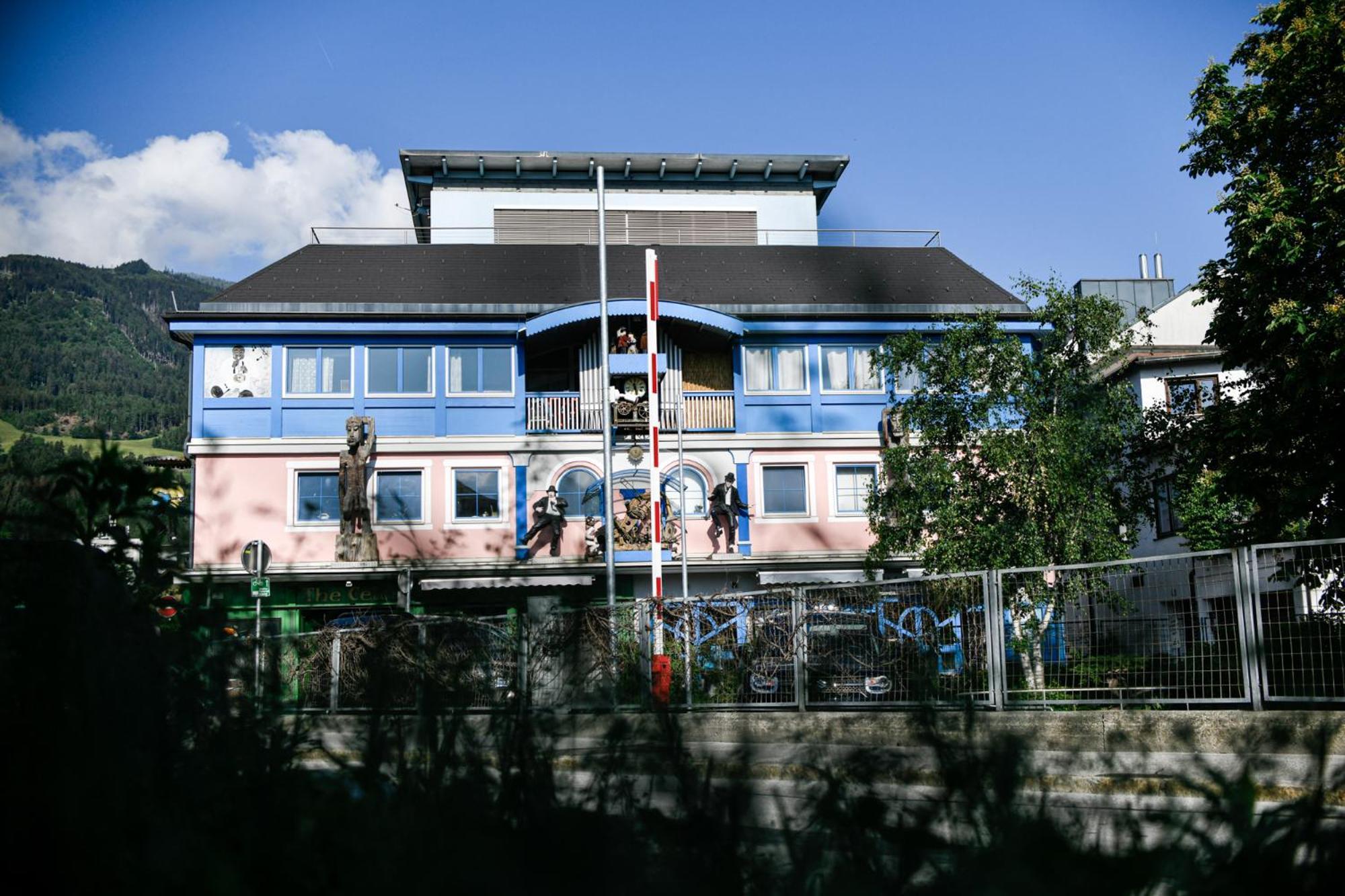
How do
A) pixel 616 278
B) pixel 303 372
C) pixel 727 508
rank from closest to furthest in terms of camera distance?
pixel 727 508
pixel 303 372
pixel 616 278

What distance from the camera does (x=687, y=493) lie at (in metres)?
33.1

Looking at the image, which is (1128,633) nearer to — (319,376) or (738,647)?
(738,647)

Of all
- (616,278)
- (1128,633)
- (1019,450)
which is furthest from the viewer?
(616,278)

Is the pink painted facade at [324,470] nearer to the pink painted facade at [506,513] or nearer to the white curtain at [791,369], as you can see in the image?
the pink painted facade at [506,513]

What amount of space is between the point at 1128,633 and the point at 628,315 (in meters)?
23.2

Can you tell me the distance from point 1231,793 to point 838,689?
9401 millimetres

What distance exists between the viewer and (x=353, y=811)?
2.25 metres

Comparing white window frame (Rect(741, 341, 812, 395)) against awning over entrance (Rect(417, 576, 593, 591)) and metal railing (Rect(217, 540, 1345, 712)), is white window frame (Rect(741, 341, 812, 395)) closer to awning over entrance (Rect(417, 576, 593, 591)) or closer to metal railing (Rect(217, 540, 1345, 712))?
metal railing (Rect(217, 540, 1345, 712))

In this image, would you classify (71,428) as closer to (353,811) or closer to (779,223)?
(353,811)

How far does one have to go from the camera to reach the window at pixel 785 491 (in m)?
33.1

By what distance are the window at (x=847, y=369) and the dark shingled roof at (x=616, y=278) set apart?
1045 mm

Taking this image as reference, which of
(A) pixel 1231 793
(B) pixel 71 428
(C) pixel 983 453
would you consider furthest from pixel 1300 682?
(C) pixel 983 453

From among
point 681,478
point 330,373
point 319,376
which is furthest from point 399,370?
point 681,478

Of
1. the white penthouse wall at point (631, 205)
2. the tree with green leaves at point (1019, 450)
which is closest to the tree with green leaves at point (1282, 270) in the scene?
the tree with green leaves at point (1019, 450)
